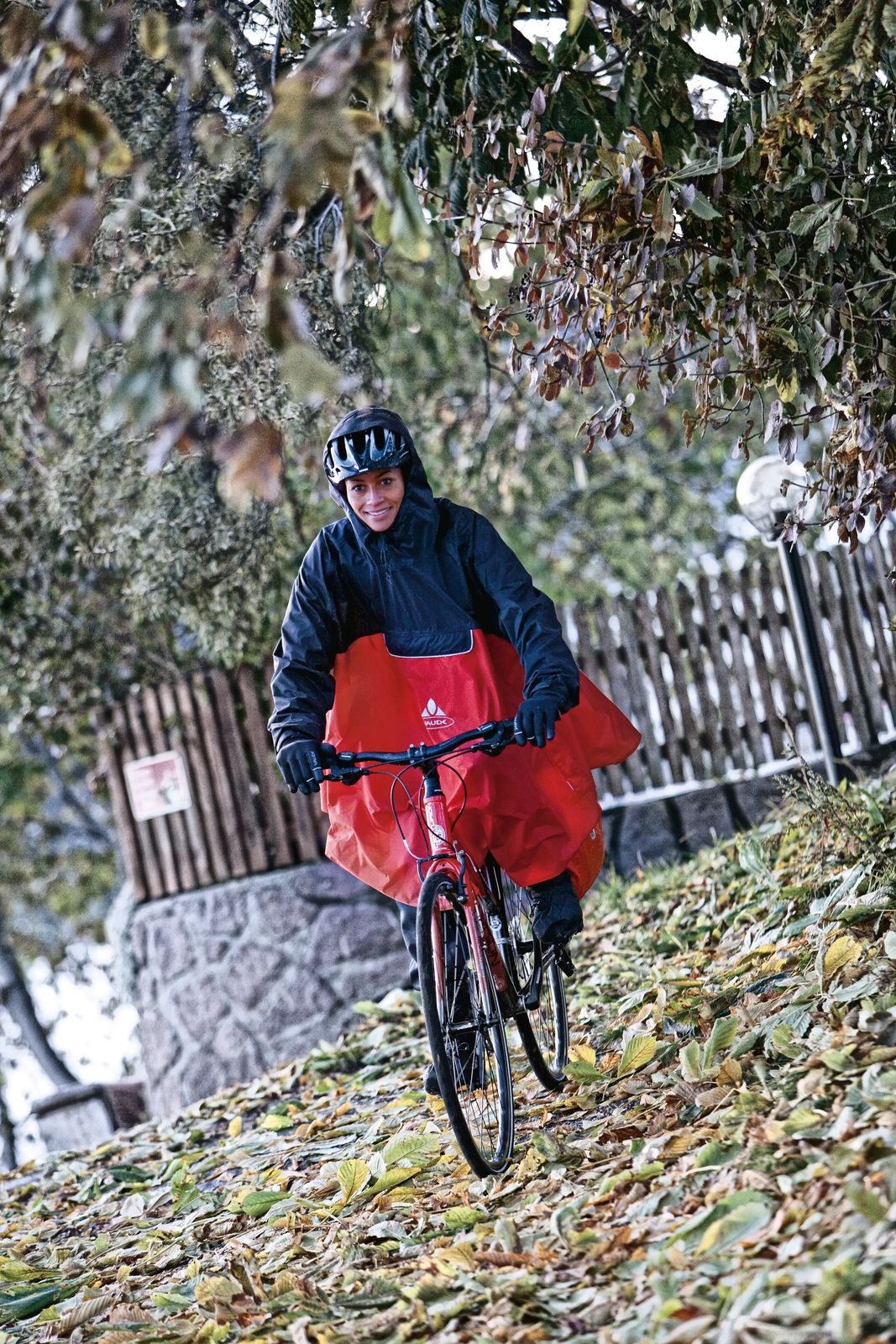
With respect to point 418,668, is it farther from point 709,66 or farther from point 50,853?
point 50,853

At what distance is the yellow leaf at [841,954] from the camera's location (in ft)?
12.4

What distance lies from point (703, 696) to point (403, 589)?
15.9 ft

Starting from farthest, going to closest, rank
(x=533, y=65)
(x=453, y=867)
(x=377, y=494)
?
1. (x=533, y=65)
2. (x=377, y=494)
3. (x=453, y=867)

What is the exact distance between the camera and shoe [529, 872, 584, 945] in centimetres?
405

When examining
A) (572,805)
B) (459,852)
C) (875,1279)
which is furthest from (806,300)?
(875,1279)

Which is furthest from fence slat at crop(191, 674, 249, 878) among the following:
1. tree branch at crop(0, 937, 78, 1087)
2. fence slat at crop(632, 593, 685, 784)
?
tree branch at crop(0, 937, 78, 1087)

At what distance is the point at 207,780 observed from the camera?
27.4 ft

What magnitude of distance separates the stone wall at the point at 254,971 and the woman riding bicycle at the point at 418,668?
150 inches

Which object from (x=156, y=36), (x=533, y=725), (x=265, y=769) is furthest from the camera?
(x=265, y=769)

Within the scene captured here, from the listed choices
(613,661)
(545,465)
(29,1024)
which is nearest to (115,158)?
(613,661)

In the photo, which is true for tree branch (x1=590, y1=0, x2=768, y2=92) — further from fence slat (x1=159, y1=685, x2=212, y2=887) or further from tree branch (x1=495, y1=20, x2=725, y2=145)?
fence slat (x1=159, y1=685, x2=212, y2=887)

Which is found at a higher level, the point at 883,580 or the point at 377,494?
the point at 377,494

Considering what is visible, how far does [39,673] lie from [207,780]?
1497 mm

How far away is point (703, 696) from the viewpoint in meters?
8.54
